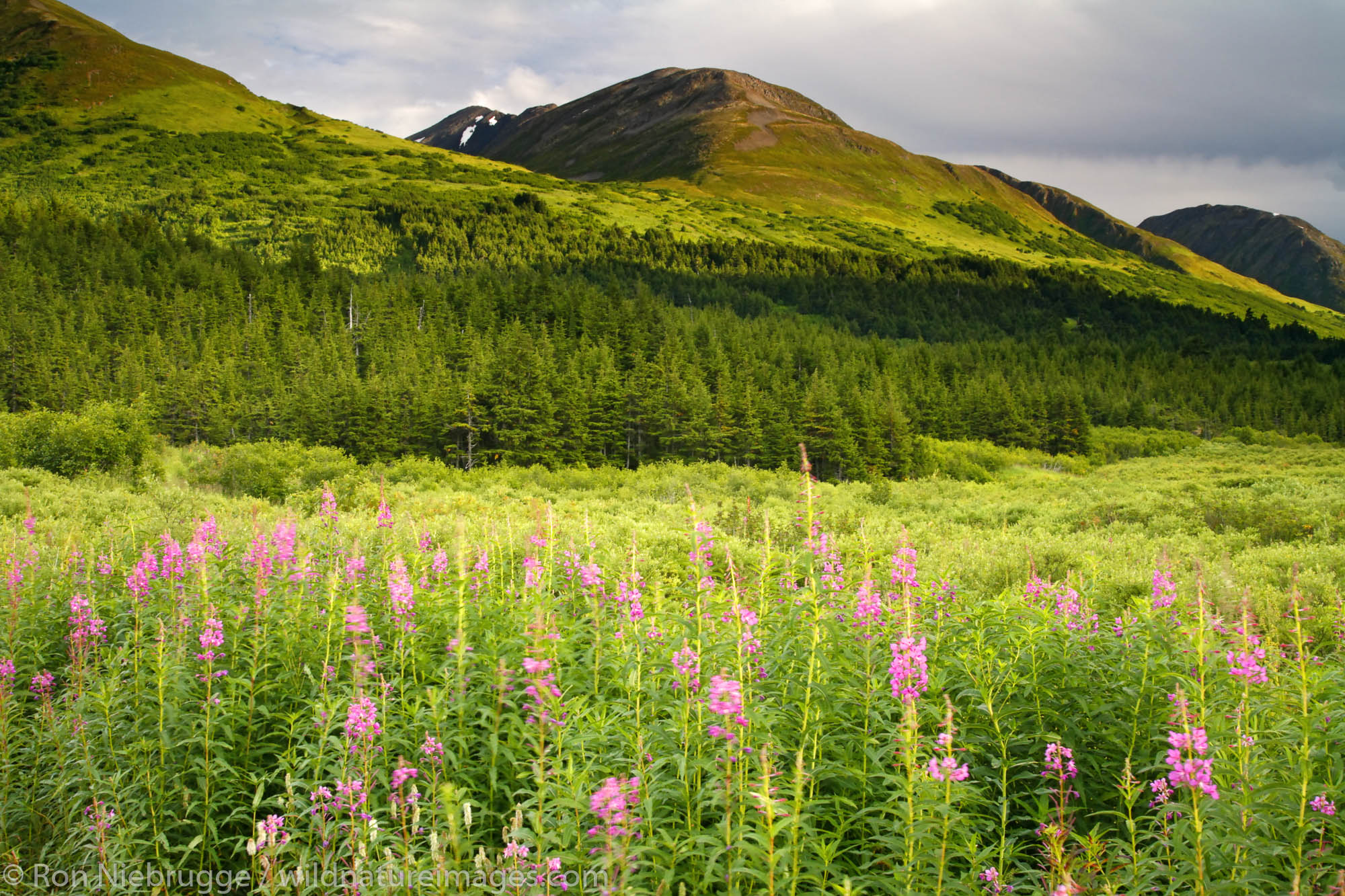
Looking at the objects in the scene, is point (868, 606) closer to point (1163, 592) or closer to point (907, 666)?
point (907, 666)

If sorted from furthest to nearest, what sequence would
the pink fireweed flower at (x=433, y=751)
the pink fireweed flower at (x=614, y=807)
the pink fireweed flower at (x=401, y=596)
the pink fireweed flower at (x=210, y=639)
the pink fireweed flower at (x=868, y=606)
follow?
the pink fireweed flower at (x=401, y=596) → the pink fireweed flower at (x=210, y=639) → the pink fireweed flower at (x=868, y=606) → the pink fireweed flower at (x=433, y=751) → the pink fireweed flower at (x=614, y=807)

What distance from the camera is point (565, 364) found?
67.6 metres

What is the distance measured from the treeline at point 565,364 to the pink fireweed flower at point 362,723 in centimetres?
5068

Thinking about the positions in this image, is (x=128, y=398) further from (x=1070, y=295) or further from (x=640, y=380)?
(x=1070, y=295)

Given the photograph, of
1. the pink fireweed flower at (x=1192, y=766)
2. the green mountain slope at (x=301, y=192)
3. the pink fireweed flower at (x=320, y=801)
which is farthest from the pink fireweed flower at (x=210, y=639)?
the green mountain slope at (x=301, y=192)

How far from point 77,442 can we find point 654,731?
3471 cm

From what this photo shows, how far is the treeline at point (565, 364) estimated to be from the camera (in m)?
57.1

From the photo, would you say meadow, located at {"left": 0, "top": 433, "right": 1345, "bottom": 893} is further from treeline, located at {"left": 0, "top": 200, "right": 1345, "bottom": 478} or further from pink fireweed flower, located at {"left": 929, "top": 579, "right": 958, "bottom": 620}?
treeline, located at {"left": 0, "top": 200, "right": 1345, "bottom": 478}

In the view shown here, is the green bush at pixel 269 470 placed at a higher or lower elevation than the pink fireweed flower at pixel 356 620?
lower

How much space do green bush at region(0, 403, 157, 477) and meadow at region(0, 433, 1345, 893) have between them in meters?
26.5

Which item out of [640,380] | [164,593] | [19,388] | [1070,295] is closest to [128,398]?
[19,388]

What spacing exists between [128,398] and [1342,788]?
77.3 metres

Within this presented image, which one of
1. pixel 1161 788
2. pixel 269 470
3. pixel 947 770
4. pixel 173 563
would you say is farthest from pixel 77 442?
pixel 1161 788

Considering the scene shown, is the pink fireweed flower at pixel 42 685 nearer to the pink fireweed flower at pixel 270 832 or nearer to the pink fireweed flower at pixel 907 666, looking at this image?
the pink fireweed flower at pixel 270 832
